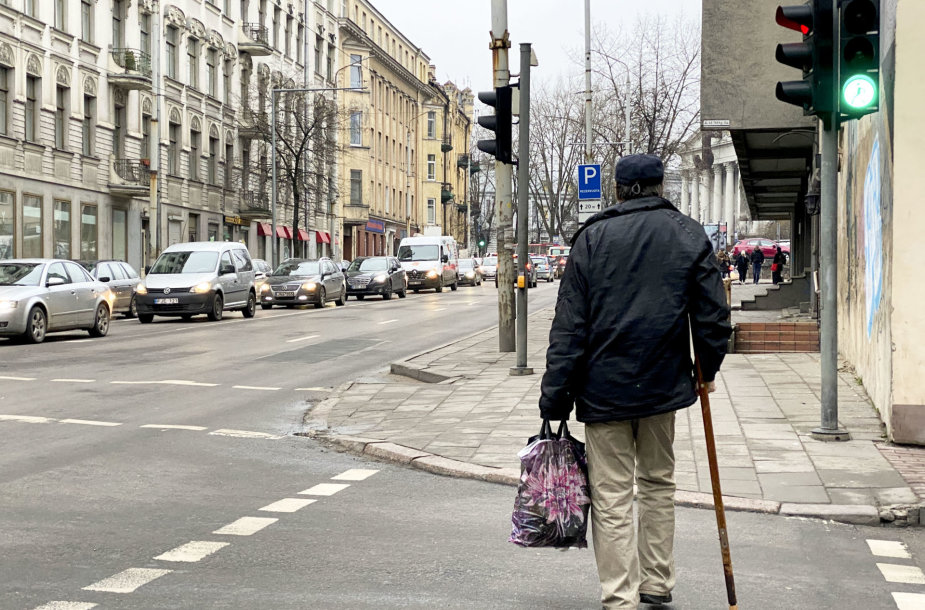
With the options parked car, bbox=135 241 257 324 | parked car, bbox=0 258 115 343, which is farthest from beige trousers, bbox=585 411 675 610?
parked car, bbox=135 241 257 324

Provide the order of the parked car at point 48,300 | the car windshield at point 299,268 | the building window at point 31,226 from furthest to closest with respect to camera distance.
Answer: the building window at point 31,226
the car windshield at point 299,268
the parked car at point 48,300

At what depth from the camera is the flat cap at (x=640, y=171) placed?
16.3ft

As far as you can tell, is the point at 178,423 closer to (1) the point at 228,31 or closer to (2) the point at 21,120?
(2) the point at 21,120

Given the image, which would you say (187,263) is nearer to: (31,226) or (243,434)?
(31,226)

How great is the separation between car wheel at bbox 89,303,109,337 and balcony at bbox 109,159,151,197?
20310mm

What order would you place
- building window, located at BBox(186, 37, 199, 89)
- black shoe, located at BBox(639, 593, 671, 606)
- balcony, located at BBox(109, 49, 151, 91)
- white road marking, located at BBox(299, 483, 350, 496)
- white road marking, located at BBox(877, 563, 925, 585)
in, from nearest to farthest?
black shoe, located at BBox(639, 593, 671, 606) < white road marking, located at BBox(877, 563, 925, 585) < white road marking, located at BBox(299, 483, 350, 496) < balcony, located at BBox(109, 49, 151, 91) < building window, located at BBox(186, 37, 199, 89)

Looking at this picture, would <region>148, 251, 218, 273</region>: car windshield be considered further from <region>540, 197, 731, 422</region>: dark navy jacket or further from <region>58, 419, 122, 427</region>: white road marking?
<region>540, 197, 731, 422</region>: dark navy jacket

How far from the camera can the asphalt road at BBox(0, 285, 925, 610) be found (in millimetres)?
5297

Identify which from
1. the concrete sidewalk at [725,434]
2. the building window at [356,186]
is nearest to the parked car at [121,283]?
the concrete sidewalk at [725,434]

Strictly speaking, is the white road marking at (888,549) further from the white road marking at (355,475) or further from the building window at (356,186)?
the building window at (356,186)

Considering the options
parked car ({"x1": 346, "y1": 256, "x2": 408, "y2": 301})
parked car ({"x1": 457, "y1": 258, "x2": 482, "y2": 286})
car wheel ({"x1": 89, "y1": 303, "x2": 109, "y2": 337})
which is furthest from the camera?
parked car ({"x1": 457, "y1": 258, "x2": 482, "y2": 286})

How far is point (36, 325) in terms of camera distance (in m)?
21.2

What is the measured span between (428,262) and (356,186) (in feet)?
98.6

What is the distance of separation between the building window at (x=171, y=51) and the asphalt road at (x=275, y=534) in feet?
127
